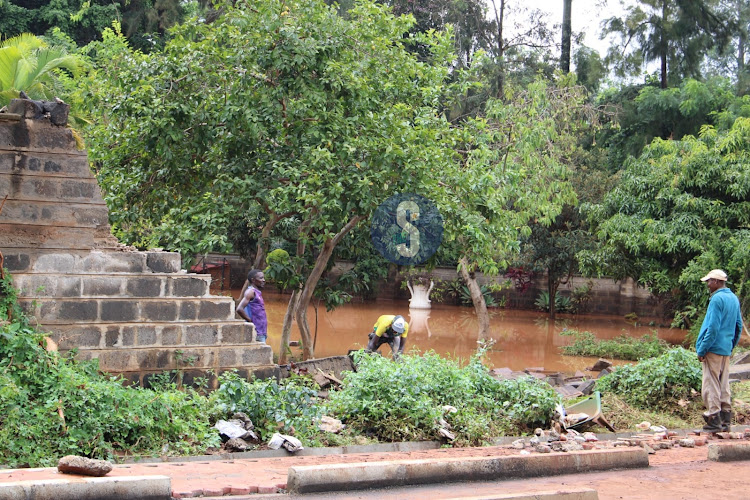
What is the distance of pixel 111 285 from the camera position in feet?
25.7

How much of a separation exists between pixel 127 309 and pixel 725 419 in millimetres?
6595

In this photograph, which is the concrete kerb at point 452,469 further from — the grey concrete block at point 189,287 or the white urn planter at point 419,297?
the white urn planter at point 419,297

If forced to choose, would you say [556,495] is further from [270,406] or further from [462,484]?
[270,406]

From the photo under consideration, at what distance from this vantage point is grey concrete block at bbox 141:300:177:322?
7.96m

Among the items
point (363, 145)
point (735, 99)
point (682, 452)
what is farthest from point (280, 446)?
point (735, 99)

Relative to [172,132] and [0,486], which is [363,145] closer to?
[172,132]

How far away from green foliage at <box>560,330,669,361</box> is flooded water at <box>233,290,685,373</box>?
1.45 feet

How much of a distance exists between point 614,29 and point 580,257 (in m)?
12.0

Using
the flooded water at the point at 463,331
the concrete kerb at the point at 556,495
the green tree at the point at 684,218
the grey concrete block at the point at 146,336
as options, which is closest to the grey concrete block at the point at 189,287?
the grey concrete block at the point at 146,336

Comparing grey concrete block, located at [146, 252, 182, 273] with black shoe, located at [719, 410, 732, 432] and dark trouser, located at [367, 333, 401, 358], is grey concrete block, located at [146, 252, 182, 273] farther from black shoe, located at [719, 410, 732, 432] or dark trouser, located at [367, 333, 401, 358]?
black shoe, located at [719, 410, 732, 432]

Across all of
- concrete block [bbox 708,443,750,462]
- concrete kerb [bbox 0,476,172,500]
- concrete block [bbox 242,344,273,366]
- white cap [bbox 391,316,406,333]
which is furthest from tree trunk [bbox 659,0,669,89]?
concrete kerb [bbox 0,476,172,500]

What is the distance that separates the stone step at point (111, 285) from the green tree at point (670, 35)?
2552 cm

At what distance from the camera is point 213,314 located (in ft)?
27.3

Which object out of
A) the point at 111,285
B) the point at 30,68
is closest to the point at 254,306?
the point at 111,285
